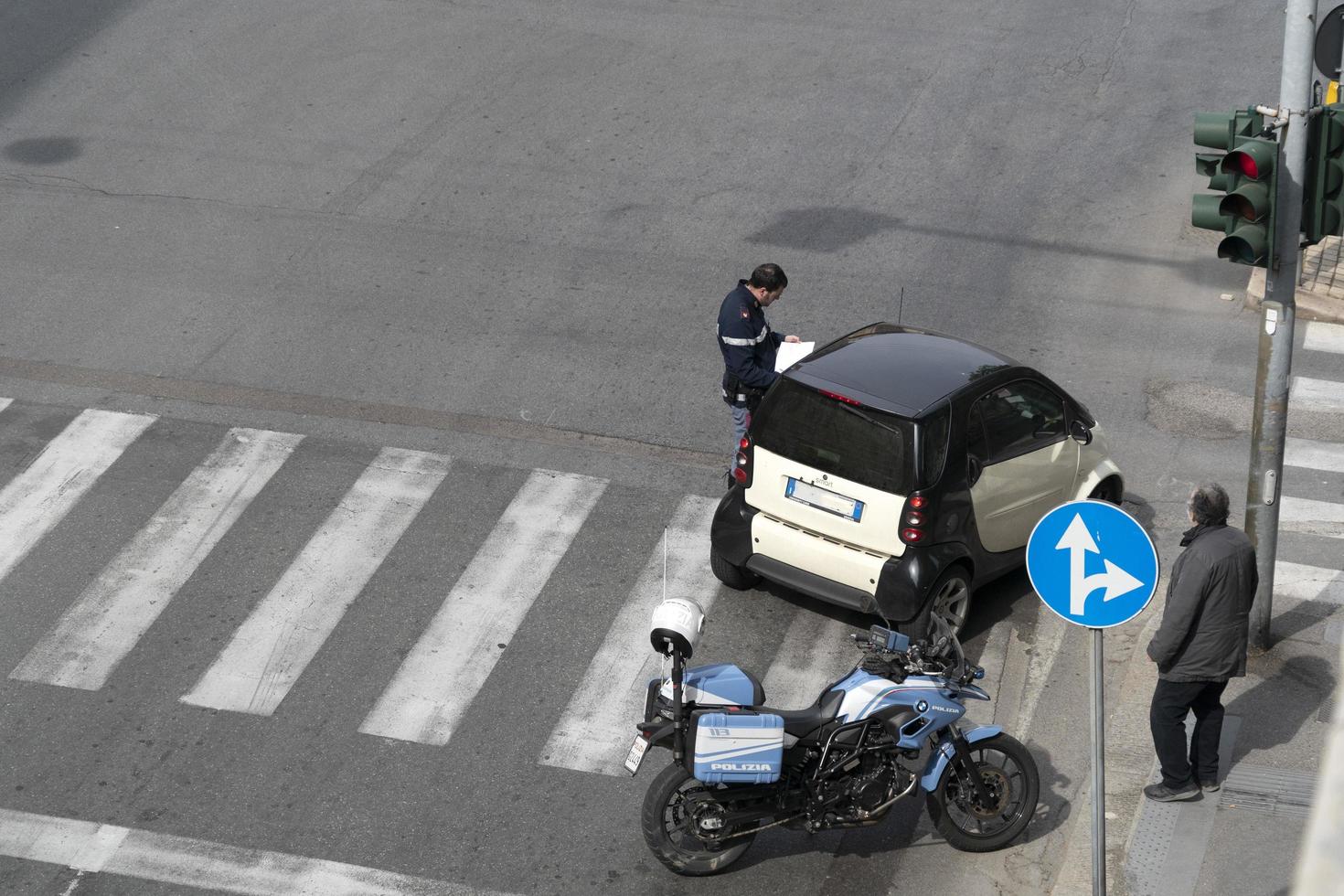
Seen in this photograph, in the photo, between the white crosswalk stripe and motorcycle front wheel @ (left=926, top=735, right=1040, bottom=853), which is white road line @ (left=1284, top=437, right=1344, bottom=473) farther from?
motorcycle front wheel @ (left=926, top=735, right=1040, bottom=853)

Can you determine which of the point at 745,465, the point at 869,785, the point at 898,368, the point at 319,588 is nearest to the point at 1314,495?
the point at 898,368

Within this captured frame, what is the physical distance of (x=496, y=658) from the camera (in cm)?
1016

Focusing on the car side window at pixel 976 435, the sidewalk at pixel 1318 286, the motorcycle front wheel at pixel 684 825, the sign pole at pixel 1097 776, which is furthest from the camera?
the sidewalk at pixel 1318 286

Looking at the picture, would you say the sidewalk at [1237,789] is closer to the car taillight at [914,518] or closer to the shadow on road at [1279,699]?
the shadow on road at [1279,699]

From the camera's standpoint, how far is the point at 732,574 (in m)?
10.8

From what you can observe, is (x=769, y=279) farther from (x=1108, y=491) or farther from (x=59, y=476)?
(x=59, y=476)

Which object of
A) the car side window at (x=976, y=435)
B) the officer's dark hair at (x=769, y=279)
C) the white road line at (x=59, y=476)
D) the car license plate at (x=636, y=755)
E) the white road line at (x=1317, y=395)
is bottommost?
the white road line at (x=1317, y=395)

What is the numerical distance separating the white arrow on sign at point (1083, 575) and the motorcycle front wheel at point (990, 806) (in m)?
1.35

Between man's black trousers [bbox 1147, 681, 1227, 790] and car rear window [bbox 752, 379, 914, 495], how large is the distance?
82.7 inches

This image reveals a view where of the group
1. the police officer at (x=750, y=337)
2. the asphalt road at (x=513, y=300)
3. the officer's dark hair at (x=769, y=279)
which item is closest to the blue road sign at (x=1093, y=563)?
the asphalt road at (x=513, y=300)

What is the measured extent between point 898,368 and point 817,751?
309 cm

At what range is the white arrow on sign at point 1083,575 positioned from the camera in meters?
7.17

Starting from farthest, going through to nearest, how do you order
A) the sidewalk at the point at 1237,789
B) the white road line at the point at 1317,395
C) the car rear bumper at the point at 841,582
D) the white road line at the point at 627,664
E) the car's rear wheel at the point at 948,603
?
the white road line at the point at 1317,395 → the car's rear wheel at the point at 948,603 → the car rear bumper at the point at 841,582 → the white road line at the point at 627,664 → the sidewalk at the point at 1237,789

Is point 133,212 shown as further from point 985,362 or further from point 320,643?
point 985,362
